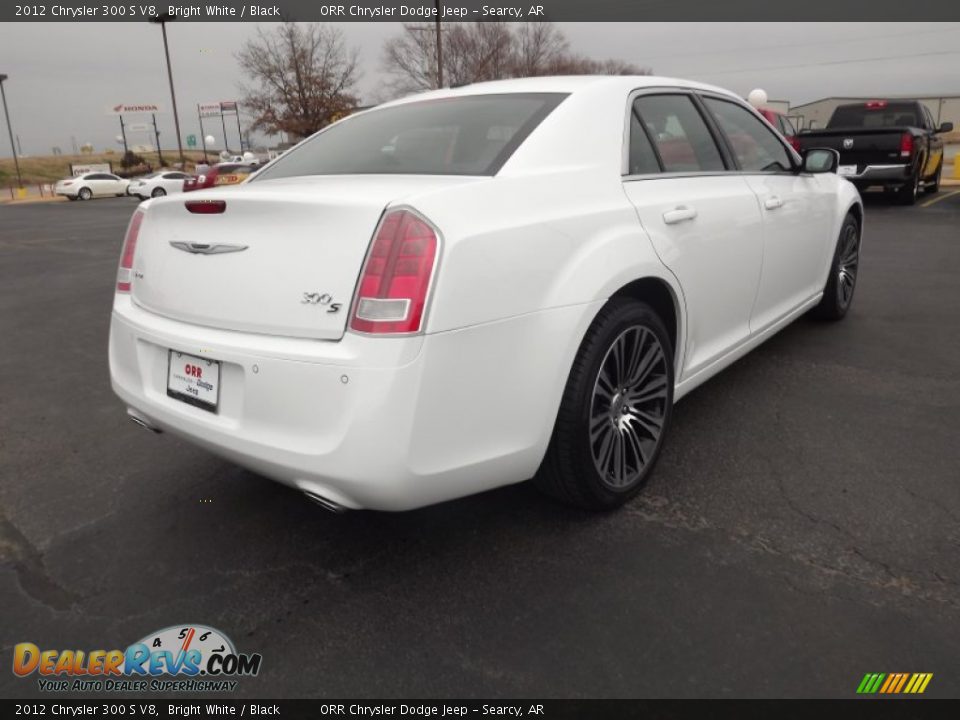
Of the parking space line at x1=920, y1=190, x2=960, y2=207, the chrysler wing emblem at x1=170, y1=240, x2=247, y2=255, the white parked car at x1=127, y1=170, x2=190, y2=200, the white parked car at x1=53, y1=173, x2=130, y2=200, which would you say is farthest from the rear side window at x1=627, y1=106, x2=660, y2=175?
the white parked car at x1=53, y1=173, x2=130, y2=200

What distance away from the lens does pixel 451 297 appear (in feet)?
6.53

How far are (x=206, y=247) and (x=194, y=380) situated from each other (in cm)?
43

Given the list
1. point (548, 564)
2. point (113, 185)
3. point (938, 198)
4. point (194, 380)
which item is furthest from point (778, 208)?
point (113, 185)

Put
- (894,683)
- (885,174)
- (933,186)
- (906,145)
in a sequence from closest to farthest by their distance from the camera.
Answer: (894,683) < (906,145) < (885,174) < (933,186)

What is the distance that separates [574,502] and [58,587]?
1.75m

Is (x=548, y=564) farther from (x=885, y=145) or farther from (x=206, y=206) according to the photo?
(x=885, y=145)

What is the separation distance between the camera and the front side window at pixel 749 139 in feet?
12.0

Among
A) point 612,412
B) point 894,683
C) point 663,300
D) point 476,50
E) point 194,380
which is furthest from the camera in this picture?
point 476,50

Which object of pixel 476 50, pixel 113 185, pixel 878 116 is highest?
pixel 476 50

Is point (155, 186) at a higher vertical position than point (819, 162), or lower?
lower

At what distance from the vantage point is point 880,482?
2.88 meters

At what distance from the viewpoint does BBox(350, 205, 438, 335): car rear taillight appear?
1.95 m
